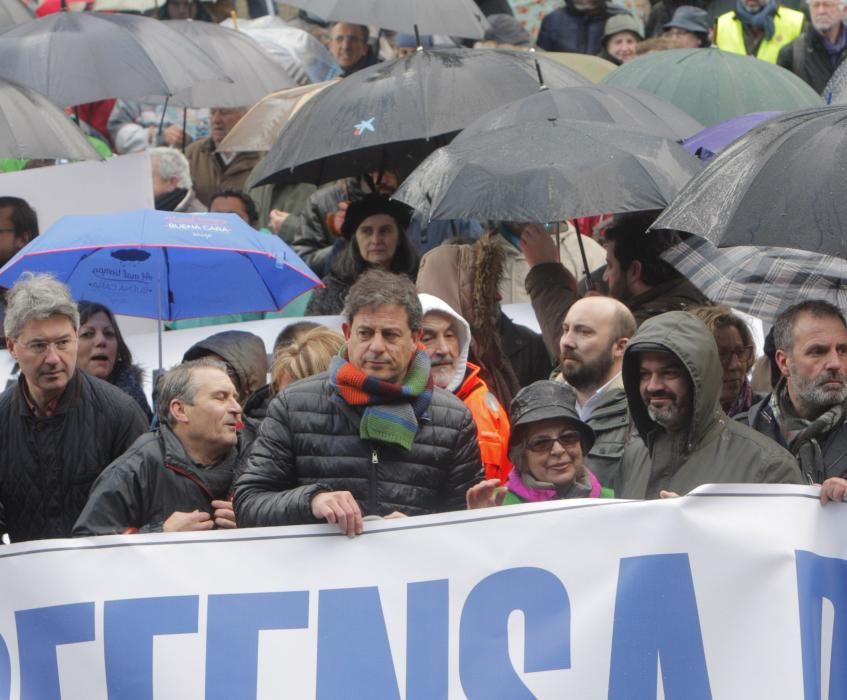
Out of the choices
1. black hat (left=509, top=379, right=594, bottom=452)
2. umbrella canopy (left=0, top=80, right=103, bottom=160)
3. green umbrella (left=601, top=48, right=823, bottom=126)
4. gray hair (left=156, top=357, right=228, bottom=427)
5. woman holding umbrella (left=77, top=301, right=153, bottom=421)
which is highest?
green umbrella (left=601, top=48, right=823, bottom=126)

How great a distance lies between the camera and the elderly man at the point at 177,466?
245 inches

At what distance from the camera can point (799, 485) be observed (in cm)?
528

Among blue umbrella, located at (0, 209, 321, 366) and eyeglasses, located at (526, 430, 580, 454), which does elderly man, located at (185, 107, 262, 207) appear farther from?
eyeglasses, located at (526, 430, 580, 454)

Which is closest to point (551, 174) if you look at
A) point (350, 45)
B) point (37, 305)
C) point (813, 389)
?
point (813, 389)

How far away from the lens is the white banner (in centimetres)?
519

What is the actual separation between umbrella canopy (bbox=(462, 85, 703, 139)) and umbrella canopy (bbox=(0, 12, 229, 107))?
251cm

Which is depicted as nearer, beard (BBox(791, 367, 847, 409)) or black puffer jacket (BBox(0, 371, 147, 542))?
beard (BBox(791, 367, 847, 409))

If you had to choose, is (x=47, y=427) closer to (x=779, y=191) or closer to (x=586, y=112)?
(x=586, y=112)

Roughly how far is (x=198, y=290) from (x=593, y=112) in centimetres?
189

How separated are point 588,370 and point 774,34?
683 centimetres

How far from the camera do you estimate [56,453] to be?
666cm

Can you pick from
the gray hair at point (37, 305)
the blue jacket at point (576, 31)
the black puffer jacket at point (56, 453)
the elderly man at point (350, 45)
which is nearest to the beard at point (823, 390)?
the black puffer jacket at point (56, 453)


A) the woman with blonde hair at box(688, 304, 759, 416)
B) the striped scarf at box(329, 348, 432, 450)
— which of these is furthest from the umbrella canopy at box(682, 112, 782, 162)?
the striped scarf at box(329, 348, 432, 450)

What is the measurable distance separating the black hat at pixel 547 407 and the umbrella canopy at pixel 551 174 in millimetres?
990
